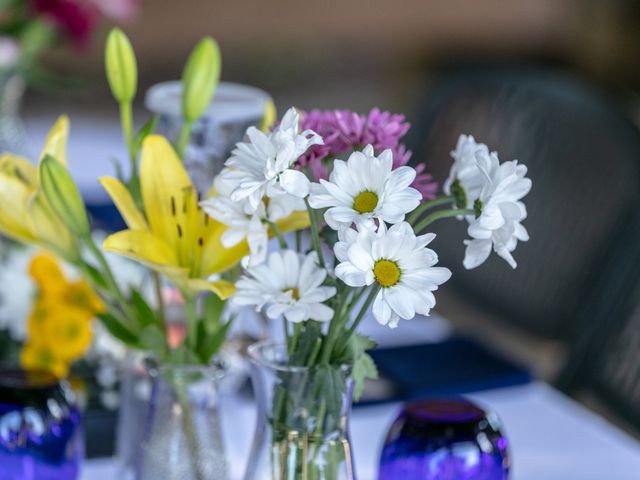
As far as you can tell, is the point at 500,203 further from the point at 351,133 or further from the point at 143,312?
the point at 143,312

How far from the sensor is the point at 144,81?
374 cm

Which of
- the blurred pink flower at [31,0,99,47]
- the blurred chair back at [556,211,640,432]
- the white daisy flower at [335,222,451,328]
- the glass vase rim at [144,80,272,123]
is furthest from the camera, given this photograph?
the blurred pink flower at [31,0,99,47]

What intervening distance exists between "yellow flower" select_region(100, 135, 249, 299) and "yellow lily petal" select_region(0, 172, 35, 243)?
0.24ft

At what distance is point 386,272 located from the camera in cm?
54

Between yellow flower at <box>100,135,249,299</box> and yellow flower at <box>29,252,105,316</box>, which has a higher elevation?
yellow flower at <box>100,135,249,299</box>

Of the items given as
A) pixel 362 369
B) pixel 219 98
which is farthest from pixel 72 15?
pixel 362 369

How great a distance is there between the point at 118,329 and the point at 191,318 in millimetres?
55

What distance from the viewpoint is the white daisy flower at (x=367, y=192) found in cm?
54

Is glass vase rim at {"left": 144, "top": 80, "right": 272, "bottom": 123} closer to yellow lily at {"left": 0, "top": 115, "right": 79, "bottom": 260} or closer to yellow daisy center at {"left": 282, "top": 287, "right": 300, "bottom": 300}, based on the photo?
yellow lily at {"left": 0, "top": 115, "right": 79, "bottom": 260}

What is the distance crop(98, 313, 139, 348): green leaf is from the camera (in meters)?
0.72

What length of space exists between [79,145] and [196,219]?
1.31 meters

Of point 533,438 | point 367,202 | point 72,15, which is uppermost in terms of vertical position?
point 72,15

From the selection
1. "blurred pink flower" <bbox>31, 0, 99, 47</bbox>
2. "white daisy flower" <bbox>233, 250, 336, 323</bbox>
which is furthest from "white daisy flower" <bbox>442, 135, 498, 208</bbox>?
"blurred pink flower" <bbox>31, 0, 99, 47</bbox>

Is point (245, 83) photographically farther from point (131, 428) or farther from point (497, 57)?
point (131, 428)
